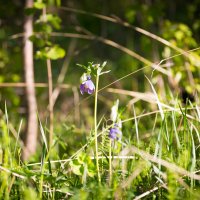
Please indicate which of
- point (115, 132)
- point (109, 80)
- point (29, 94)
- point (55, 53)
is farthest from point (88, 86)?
point (109, 80)

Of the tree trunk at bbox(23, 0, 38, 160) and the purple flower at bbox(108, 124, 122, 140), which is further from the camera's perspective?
the tree trunk at bbox(23, 0, 38, 160)

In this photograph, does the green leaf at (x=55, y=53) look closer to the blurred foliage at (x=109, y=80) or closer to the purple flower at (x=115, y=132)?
the blurred foliage at (x=109, y=80)

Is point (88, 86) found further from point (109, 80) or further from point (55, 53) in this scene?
point (109, 80)

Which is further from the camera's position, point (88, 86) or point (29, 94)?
point (29, 94)

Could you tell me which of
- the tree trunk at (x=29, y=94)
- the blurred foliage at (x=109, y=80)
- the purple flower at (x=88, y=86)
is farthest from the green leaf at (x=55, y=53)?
the purple flower at (x=88, y=86)

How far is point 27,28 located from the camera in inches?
110

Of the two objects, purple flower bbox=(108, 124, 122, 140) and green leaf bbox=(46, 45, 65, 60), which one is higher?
green leaf bbox=(46, 45, 65, 60)

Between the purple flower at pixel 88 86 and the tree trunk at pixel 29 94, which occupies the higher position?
the purple flower at pixel 88 86

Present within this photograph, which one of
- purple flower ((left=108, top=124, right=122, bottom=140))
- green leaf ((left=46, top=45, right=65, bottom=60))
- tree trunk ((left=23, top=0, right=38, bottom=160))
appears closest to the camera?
purple flower ((left=108, top=124, right=122, bottom=140))

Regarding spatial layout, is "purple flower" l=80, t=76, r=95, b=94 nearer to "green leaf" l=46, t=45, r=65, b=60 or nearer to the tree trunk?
"green leaf" l=46, t=45, r=65, b=60

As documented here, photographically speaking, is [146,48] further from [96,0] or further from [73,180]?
[96,0]

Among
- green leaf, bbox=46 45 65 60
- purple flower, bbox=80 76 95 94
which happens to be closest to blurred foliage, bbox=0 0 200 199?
green leaf, bbox=46 45 65 60

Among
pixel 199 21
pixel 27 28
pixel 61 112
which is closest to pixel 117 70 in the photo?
pixel 61 112

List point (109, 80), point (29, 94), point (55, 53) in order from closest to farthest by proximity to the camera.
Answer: point (55, 53) < point (29, 94) < point (109, 80)
